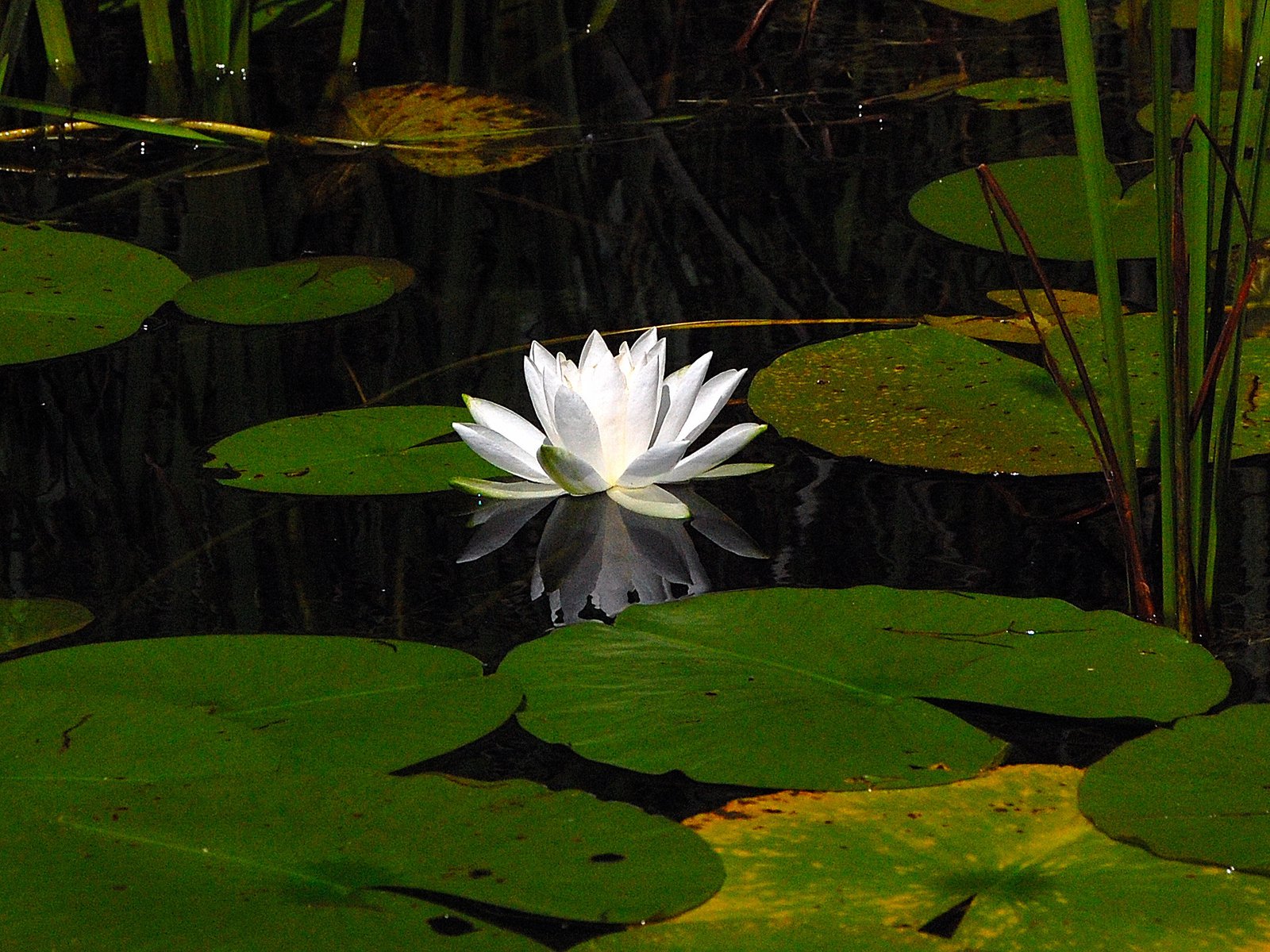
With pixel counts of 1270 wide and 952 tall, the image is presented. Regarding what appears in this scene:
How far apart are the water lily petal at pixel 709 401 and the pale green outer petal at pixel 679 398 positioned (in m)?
0.01

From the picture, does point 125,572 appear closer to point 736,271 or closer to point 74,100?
point 736,271

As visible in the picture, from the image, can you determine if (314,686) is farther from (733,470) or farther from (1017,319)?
(1017,319)

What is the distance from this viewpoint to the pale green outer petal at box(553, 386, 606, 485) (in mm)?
1534

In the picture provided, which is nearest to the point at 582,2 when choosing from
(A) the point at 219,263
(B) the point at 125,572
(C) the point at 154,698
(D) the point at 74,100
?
(D) the point at 74,100

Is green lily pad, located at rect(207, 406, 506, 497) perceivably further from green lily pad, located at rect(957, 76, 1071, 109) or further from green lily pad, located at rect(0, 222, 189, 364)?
green lily pad, located at rect(957, 76, 1071, 109)

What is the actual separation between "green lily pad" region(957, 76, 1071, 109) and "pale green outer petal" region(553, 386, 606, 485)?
198 cm

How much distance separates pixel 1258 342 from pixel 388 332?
4.03ft

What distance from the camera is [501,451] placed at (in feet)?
5.31

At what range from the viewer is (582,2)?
13.6ft

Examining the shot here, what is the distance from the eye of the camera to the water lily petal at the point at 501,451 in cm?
159

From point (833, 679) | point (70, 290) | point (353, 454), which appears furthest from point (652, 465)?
point (70, 290)

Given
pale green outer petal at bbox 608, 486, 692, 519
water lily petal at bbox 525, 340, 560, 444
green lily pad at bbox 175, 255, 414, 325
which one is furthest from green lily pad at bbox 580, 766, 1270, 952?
green lily pad at bbox 175, 255, 414, 325

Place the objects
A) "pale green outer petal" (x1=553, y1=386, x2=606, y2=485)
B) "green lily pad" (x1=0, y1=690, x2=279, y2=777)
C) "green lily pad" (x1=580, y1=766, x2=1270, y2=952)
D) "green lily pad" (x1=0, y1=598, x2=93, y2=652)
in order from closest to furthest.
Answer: "green lily pad" (x1=580, y1=766, x2=1270, y2=952) < "green lily pad" (x1=0, y1=690, x2=279, y2=777) < "green lily pad" (x1=0, y1=598, x2=93, y2=652) < "pale green outer petal" (x1=553, y1=386, x2=606, y2=485)

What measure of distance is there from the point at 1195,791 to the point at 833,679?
0.99 ft
